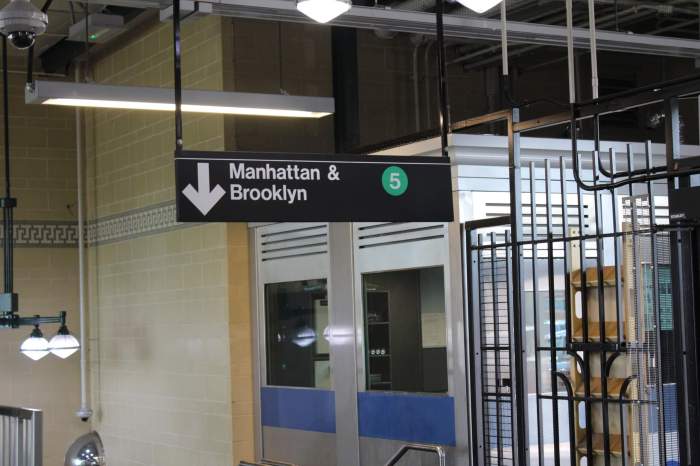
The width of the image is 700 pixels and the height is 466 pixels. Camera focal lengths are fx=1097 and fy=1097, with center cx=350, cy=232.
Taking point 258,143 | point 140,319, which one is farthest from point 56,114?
point 258,143

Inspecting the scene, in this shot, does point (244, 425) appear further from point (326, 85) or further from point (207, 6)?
point (207, 6)

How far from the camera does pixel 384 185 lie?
17.5 feet

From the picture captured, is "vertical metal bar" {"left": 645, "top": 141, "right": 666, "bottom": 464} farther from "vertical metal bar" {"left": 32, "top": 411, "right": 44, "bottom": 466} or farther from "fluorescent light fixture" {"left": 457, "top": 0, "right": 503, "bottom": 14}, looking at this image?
"vertical metal bar" {"left": 32, "top": 411, "right": 44, "bottom": 466}

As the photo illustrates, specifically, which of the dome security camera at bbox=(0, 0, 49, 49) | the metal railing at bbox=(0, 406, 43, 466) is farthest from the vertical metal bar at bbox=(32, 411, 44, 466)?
the dome security camera at bbox=(0, 0, 49, 49)

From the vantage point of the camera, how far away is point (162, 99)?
654cm

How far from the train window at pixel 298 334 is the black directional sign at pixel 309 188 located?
273cm

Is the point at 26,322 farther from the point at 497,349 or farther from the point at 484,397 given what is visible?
the point at 497,349

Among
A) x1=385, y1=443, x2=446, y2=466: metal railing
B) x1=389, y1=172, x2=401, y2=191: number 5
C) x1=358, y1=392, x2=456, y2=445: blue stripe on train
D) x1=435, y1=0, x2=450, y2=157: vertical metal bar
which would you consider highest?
x1=435, y1=0, x2=450, y2=157: vertical metal bar

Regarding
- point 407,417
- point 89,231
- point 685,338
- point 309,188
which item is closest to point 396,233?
point 407,417

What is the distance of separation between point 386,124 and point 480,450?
11.3ft

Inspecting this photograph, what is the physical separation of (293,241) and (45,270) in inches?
154

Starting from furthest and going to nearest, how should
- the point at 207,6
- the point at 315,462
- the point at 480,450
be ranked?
the point at 315,462, the point at 480,450, the point at 207,6

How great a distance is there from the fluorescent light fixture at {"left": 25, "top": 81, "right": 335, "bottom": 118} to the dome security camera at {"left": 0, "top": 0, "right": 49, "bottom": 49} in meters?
0.70

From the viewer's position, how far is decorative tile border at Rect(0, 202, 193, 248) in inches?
402
